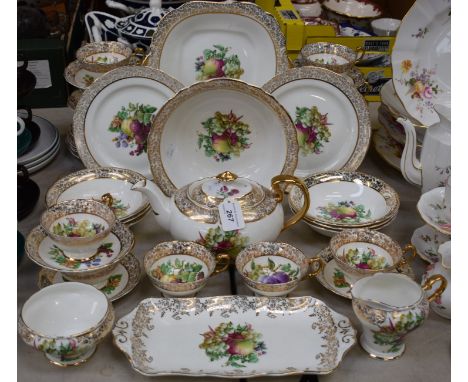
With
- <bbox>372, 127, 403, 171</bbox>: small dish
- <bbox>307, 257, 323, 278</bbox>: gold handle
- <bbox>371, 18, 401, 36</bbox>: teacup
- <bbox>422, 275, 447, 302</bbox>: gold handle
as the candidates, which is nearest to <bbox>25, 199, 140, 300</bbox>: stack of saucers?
<bbox>307, 257, 323, 278</bbox>: gold handle

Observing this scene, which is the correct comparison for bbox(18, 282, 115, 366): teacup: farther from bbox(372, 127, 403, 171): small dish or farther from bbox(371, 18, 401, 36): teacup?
bbox(371, 18, 401, 36): teacup

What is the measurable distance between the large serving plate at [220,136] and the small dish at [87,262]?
0.20 m

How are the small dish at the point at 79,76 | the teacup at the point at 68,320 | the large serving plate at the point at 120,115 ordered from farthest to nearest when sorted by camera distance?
the small dish at the point at 79,76
the large serving plate at the point at 120,115
the teacup at the point at 68,320

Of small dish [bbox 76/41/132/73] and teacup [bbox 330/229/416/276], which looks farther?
small dish [bbox 76/41/132/73]

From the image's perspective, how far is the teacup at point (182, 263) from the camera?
130 cm

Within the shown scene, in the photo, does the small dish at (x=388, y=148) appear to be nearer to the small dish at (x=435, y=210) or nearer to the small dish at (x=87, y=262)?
the small dish at (x=435, y=210)

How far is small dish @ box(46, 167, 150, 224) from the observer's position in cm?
150

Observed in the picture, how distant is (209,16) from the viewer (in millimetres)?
1666

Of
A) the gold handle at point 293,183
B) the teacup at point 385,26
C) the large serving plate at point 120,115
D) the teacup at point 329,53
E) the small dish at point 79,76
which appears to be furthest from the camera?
the teacup at point 385,26

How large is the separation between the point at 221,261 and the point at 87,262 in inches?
10.9

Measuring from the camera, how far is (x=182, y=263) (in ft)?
4.33

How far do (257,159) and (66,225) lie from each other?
1.62ft

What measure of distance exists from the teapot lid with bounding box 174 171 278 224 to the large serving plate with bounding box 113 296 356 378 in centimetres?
18

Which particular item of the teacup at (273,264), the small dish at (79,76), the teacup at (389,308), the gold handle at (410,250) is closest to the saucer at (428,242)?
the gold handle at (410,250)
